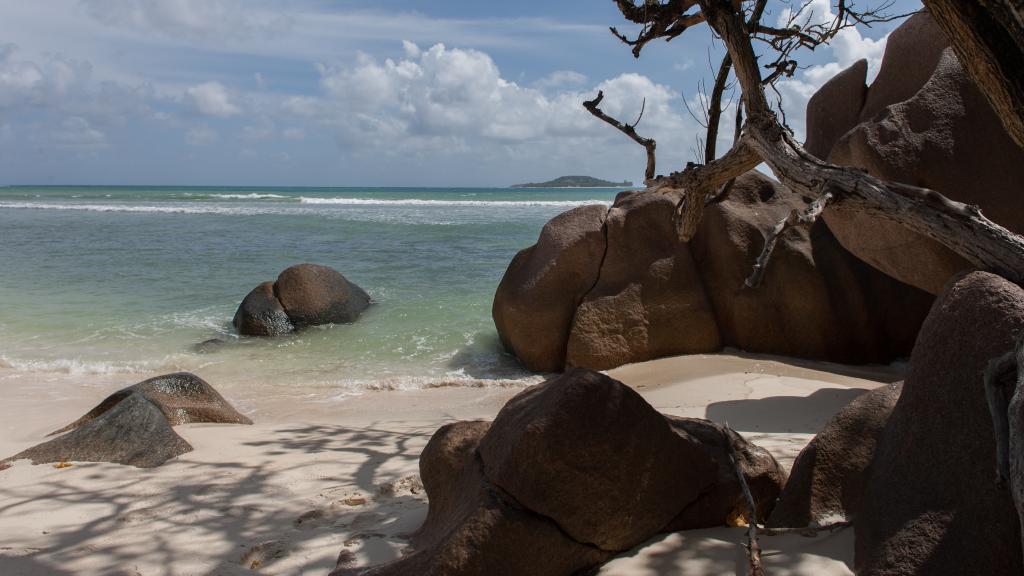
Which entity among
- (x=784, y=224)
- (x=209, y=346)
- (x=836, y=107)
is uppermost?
(x=836, y=107)

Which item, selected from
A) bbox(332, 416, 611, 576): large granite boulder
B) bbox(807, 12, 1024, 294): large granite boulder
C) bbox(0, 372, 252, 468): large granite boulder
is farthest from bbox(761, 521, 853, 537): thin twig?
bbox(0, 372, 252, 468): large granite boulder

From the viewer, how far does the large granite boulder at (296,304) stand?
10.8 m

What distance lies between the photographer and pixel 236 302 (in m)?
12.7

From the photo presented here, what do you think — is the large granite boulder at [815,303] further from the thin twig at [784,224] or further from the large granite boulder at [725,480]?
the thin twig at [784,224]

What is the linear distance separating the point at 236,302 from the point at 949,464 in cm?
1187

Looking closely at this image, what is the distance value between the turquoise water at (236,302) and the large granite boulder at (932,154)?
412 cm

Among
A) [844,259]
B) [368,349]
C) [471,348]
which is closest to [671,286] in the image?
[844,259]

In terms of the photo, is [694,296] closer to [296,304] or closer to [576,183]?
[296,304]

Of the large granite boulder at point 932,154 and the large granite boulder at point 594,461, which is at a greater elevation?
the large granite boulder at point 932,154

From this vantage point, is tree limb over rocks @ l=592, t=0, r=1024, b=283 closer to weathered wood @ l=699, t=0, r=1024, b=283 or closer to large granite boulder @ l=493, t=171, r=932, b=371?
weathered wood @ l=699, t=0, r=1024, b=283

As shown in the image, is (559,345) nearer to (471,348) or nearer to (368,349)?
(471,348)

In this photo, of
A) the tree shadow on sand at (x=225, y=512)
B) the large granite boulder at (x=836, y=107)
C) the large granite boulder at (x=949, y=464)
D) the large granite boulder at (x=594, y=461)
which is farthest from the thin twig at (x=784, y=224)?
the large granite boulder at (x=836, y=107)

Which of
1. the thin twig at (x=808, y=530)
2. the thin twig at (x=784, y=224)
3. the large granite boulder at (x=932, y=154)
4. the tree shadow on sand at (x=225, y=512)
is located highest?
the large granite boulder at (x=932, y=154)

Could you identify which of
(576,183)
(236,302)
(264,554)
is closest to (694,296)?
(264,554)
